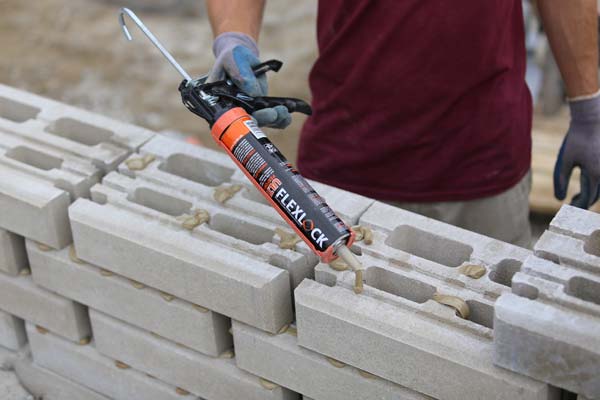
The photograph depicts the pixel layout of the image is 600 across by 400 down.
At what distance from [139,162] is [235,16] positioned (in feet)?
2.12

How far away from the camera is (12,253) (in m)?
3.15

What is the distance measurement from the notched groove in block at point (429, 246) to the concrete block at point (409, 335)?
18 centimetres

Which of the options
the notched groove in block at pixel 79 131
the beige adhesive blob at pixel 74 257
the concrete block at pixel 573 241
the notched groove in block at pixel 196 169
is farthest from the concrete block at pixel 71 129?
the concrete block at pixel 573 241

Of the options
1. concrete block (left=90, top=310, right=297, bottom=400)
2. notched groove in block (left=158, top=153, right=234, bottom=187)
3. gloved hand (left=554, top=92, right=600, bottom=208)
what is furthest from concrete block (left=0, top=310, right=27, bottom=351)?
gloved hand (left=554, top=92, right=600, bottom=208)

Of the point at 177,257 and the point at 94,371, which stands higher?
the point at 177,257

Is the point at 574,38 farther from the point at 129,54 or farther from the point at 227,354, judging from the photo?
the point at 129,54

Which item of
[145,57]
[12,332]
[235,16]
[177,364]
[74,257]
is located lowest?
[145,57]

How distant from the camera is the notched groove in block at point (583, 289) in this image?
2.31 metres

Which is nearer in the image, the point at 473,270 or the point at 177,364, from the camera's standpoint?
the point at 473,270

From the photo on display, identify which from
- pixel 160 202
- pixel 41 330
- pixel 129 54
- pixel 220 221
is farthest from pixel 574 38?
pixel 129 54

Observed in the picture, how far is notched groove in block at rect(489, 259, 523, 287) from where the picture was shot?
2555 millimetres

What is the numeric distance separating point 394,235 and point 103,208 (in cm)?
91

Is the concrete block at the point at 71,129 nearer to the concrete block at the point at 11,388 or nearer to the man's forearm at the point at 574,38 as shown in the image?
the concrete block at the point at 11,388

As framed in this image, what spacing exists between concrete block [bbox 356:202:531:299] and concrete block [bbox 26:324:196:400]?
84 cm
